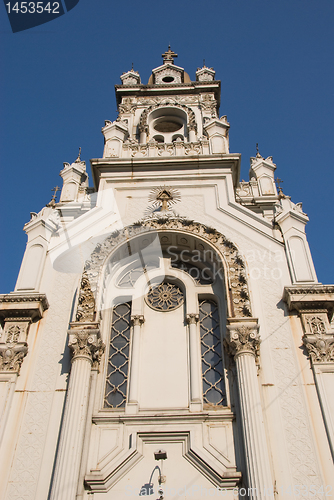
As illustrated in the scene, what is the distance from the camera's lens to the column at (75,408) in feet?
32.4

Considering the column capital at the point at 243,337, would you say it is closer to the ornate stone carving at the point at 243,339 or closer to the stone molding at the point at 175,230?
the ornate stone carving at the point at 243,339

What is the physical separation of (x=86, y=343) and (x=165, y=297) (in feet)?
10.8

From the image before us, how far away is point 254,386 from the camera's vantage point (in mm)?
11133

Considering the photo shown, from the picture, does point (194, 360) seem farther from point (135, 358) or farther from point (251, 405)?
point (251, 405)

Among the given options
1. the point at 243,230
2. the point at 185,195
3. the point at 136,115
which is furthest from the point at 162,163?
the point at 136,115

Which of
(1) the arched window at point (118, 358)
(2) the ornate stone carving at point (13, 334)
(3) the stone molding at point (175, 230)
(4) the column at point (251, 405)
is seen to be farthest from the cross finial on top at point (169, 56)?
(4) the column at point (251, 405)

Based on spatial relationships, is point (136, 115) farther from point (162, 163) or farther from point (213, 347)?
point (213, 347)

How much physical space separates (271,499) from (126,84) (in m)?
21.2

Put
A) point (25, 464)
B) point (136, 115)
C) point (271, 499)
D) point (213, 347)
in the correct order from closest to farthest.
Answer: point (271, 499) < point (25, 464) < point (213, 347) < point (136, 115)

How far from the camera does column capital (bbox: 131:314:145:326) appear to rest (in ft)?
44.9

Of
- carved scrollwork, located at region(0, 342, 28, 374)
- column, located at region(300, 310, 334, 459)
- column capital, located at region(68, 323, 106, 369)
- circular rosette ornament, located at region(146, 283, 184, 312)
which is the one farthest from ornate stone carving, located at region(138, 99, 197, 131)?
carved scrollwork, located at region(0, 342, 28, 374)

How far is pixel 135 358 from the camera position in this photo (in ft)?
42.3

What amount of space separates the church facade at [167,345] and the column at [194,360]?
0.10ft

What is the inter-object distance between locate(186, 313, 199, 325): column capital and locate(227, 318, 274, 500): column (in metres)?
1.52
